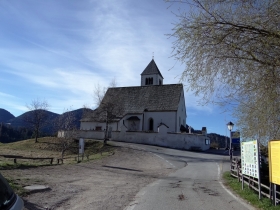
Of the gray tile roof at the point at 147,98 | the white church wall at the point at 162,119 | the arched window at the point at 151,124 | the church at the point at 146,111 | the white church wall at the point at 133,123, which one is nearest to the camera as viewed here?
the white church wall at the point at 162,119

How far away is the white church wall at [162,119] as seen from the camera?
48.1m

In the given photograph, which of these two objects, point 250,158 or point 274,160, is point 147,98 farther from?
point 274,160

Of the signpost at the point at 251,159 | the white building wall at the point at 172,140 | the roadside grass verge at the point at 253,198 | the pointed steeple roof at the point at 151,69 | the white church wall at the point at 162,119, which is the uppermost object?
the pointed steeple roof at the point at 151,69

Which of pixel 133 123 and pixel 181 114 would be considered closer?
pixel 133 123

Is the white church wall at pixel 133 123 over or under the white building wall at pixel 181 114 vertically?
under

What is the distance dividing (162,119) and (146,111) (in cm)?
370

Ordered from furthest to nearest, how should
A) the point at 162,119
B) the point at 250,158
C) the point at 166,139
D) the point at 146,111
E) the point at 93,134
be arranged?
the point at 146,111, the point at 162,119, the point at 93,134, the point at 166,139, the point at 250,158

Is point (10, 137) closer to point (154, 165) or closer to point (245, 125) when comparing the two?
point (154, 165)

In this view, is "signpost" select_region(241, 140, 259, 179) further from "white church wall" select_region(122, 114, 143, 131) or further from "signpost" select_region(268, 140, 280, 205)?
"white church wall" select_region(122, 114, 143, 131)

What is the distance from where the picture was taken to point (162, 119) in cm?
4934

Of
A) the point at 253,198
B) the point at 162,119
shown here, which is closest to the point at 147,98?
the point at 162,119

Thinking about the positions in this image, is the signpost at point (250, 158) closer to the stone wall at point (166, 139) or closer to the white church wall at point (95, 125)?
the stone wall at point (166, 139)

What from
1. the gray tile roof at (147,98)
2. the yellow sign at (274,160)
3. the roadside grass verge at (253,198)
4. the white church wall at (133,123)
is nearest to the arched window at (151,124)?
the white church wall at (133,123)

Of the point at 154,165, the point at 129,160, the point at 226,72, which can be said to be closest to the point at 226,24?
the point at 226,72
